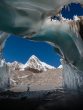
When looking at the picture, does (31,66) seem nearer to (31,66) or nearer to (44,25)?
(31,66)

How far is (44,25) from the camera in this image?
390 inches

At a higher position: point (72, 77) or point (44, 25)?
point (44, 25)

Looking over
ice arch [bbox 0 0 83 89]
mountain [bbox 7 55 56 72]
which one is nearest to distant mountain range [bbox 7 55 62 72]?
mountain [bbox 7 55 56 72]

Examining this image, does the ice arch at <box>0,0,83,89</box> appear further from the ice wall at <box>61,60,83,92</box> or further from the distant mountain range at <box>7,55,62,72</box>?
the distant mountain range at <box>7,55,62,72</box>

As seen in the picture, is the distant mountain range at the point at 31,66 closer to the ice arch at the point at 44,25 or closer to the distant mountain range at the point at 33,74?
the distant mountain range at the point at 33,74

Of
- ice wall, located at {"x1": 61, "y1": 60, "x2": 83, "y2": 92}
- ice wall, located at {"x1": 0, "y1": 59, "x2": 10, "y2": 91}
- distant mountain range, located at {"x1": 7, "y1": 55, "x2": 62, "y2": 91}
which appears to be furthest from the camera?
distant mountain range, located at {"x1": 7, "y1": 55, "x2": 62, "y2": 91}

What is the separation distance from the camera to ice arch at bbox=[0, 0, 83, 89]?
8.80 meters

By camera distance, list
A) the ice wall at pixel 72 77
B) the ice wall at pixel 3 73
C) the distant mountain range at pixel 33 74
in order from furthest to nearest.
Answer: the distant mountain range at pixel 33 74
the ice wall at pixel 3 73
the ice wall at pixel 72 77

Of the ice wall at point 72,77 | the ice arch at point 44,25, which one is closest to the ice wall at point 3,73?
the ice wall at point 72,77

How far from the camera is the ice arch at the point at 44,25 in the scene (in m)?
8.80

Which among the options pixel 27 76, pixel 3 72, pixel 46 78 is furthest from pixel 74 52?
pixel 27 76

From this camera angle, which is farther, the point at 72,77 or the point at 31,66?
the point at 31,66

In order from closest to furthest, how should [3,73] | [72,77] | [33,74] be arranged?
[72,77] < [3,73] < [33,74]

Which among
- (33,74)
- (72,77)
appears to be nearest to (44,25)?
(72,77)
